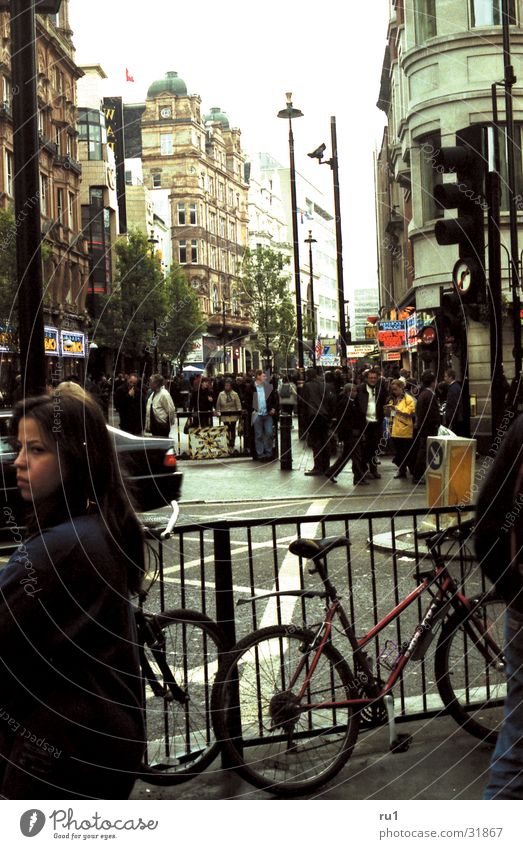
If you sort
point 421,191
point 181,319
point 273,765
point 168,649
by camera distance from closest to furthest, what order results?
point 273,765
point 168,649
point 181,319
point 421,191

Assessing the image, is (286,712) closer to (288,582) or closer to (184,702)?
(184,702)

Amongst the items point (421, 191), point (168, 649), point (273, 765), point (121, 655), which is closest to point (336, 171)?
point (421, 191)

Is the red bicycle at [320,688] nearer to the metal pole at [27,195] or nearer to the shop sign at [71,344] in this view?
the metal pole at [27,195]

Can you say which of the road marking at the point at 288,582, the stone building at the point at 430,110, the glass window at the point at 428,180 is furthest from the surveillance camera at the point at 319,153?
the road marking at the point at 288,582

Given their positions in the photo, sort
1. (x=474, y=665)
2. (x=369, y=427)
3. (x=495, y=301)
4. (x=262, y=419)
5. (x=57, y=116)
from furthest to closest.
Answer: (x=262, y=419), (x=369, y=427), (x=495, y=301), (x=57, y=116), (x=474, y=665)

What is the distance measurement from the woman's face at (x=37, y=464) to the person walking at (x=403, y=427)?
1235 centimetres

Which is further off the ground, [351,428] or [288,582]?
[351,428]

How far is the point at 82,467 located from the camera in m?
1.97

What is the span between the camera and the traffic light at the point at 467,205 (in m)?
5.18

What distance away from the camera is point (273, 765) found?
357 centimetres

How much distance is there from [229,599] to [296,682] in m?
0.41

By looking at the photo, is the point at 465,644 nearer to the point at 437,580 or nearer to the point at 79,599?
the point at 437,580

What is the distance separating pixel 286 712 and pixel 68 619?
6.44ft

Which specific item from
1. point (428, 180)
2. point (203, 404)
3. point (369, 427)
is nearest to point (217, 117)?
point (428, 180)
